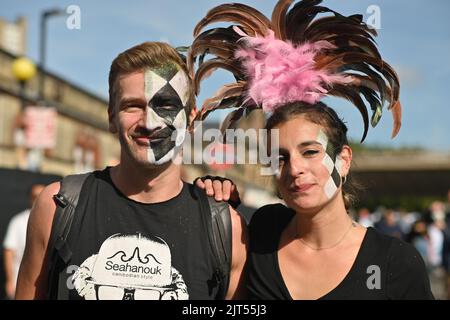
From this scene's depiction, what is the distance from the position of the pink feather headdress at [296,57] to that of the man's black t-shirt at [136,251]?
2.02 ft

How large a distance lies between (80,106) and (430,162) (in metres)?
34.0

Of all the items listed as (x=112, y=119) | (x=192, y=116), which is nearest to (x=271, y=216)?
(x=192, y=116)

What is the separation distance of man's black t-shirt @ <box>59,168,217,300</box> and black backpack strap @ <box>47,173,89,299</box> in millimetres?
29

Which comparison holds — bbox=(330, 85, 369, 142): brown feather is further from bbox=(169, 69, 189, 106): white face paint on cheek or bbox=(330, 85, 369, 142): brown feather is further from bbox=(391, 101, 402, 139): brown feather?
bbox=(169, 69, 189, 106): white face paint on cheek

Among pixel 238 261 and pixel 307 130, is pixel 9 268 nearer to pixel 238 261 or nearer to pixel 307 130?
pixel 238 261

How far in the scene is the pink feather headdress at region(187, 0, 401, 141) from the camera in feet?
10.0

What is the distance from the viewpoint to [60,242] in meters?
2.83

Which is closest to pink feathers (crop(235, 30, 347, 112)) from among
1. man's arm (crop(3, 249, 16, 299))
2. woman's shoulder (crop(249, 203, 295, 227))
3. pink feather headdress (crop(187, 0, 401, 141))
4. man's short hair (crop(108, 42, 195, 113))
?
pink feather headdress (crop(187, 0, 401, 141))

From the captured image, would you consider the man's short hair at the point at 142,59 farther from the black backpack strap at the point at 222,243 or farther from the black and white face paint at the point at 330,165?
the black and white face paint at the point at 330,165

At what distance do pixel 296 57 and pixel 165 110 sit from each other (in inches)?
27.1

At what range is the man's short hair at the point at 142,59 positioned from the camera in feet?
9.97

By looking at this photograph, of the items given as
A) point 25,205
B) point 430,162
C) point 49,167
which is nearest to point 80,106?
point 49,167
